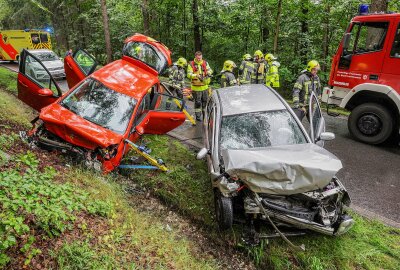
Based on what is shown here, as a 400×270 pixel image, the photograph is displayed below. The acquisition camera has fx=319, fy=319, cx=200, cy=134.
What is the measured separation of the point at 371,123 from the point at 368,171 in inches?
69.3

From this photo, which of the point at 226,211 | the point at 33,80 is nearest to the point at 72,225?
the point at 226,211

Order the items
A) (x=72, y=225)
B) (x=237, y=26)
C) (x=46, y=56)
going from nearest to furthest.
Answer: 1. (x=72, y=225)
2. (x=237, y=26)
3. (x=46, y=56)

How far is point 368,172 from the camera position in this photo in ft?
20.5

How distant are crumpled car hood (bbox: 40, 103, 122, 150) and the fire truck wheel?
5683mm

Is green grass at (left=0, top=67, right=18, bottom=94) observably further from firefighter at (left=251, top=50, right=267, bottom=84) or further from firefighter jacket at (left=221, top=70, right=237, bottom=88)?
firefighter at (left=251, top=50, right=267, bottom=84)

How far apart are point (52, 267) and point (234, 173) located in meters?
2.26

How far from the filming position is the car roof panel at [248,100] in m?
5.27

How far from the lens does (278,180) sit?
3.96m

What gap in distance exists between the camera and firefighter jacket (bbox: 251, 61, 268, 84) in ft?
30.5

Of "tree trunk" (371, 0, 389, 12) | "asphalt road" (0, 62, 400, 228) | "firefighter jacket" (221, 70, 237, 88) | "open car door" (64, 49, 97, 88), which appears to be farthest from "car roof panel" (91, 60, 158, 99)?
"tree trunk" (371, 0, 389, 12)

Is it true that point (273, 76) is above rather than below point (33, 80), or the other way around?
below

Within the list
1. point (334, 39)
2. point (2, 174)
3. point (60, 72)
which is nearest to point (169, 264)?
point (2, 174)

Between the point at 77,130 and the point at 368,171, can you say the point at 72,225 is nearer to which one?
the point at 77,130

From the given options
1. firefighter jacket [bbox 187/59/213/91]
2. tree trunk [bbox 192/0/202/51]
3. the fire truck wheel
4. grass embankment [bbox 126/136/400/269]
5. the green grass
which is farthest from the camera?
tree trunk [bbox 192/0/202/51]
